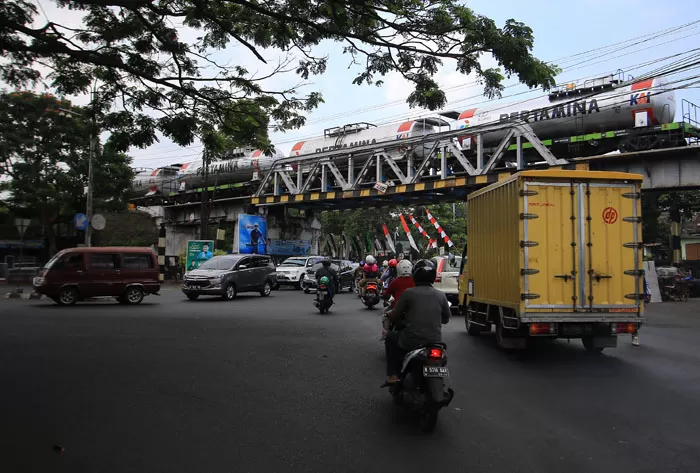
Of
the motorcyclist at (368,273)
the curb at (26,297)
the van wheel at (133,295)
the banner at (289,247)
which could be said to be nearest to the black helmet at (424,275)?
the motorcyclist at (368,273)

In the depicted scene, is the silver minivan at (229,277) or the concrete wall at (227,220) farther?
the concrete wall at (227,220)

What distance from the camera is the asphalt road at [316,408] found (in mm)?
4137

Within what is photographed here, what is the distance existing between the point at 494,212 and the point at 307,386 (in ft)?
14.5

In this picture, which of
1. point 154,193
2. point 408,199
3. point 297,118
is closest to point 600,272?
point 297,118

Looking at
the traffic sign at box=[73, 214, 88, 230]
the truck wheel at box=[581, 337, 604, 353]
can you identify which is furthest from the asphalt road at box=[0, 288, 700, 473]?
the traffic sign at box=[73, 214, 88, 230]

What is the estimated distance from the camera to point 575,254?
7941mm

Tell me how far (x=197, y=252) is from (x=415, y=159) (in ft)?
41.4

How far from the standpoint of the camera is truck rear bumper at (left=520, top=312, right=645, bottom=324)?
773 cm

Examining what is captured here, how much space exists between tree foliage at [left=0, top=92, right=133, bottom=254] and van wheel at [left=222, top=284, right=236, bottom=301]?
8847mm

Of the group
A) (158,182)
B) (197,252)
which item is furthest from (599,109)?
(158,182)

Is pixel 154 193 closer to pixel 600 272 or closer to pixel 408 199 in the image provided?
pixel 408 199

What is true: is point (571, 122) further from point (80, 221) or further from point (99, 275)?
point (80, 221)

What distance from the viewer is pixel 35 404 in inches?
215

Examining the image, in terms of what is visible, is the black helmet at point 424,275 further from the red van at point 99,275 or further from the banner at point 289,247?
the banner at point 289,247
